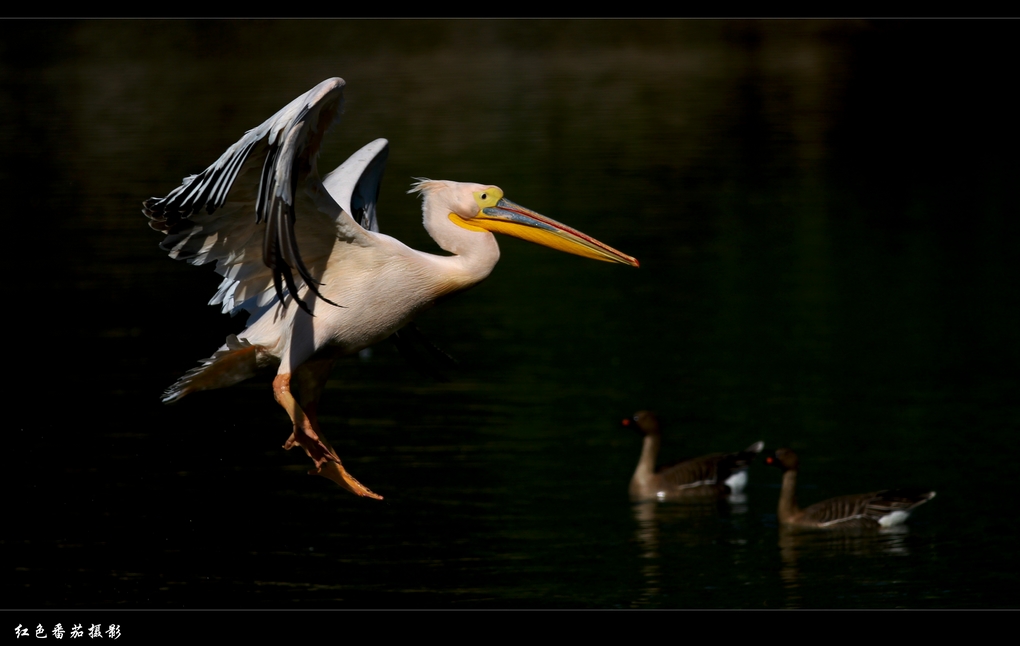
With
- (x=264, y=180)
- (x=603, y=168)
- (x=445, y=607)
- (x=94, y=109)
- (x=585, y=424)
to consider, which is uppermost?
(x=94, y=109)

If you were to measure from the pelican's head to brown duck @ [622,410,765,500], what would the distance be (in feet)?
14.3

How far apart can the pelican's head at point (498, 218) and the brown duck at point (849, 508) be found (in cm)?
399

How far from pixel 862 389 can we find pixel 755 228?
22.3ft

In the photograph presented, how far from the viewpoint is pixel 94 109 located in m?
32.2

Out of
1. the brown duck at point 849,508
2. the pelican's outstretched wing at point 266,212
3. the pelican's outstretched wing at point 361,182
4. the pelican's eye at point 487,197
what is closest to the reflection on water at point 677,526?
the brown duck at point 849,508

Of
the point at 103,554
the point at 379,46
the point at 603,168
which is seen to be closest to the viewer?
the point at 103,554

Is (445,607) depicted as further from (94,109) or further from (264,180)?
(94,109)

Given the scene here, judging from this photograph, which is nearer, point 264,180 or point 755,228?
point 264,180

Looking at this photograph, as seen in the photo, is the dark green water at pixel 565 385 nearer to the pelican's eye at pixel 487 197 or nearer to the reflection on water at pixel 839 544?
the reflection on water at pixel 839 544

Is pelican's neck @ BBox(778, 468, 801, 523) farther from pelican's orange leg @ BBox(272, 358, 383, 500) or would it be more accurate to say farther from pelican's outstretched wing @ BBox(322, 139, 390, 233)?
pelican's orange leg @ BBox(272, 358, 383, 500)

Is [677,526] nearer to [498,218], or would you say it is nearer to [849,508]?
[849,508]

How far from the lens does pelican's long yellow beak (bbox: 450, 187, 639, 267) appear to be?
6.57 meters

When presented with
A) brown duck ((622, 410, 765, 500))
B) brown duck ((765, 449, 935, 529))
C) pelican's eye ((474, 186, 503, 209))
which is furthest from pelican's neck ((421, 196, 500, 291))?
brown duck ((622, 410, 765, 500))

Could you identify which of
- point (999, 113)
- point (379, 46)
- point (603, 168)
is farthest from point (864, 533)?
point (379, 46)
